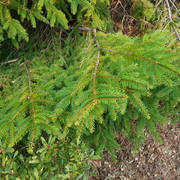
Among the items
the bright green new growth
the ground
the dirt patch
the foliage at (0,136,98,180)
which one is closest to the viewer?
the bright green new growth

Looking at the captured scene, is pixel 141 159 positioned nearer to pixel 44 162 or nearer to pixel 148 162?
pixel 148 162

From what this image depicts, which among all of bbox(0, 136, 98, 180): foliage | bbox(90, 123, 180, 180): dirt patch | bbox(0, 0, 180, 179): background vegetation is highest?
bbox(0, 0, 180, 179): background vegetation

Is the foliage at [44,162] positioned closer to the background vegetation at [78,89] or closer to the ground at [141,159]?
the background vegetation at [78,89]

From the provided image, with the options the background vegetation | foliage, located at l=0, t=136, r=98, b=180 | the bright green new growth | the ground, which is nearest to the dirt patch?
the ground

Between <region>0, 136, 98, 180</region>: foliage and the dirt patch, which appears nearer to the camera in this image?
<region>0, 136, 98, 180</region>: foliage

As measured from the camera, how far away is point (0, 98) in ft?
6.19

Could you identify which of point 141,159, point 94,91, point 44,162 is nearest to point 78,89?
point 94,91

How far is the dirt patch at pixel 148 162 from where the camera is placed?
3.99 m

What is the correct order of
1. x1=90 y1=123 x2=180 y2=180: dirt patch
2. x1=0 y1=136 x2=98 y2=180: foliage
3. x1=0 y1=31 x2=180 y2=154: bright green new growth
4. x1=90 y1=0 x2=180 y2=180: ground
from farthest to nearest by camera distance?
x1=90 y1=123 x2=180 y2=180: dirt patch < x1=90 y1=0 x2=180 y2=180: ground < x1=0 y1=136 x2=98 y2=180: foliage < x1=0 y1=31 x2=180 y2=154: bright green new growth

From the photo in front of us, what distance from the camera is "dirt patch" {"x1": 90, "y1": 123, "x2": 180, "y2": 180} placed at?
399 centimetres

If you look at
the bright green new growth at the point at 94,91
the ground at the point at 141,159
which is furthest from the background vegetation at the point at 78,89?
the ground at the point at 141,159

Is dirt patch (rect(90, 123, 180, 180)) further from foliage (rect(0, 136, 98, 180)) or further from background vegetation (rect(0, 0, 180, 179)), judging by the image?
foliage (rect(0, 136, 98, 180))

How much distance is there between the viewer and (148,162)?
4.14m

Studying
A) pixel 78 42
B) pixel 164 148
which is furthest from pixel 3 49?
pixel 164 148
